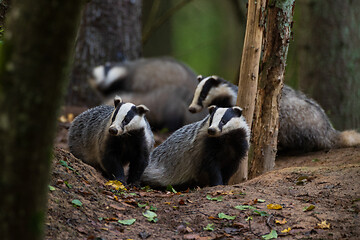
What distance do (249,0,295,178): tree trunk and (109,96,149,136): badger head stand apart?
46.2 inches

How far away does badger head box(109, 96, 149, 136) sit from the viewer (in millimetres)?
4378

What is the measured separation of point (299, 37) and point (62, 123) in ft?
12.4

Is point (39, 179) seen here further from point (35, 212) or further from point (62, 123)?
point (62, 123)

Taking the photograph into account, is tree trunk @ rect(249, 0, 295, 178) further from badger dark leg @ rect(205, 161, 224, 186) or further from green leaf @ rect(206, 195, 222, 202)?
green leaf @ rect(206, 195, 222, 202)

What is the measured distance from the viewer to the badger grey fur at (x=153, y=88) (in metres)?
7.28

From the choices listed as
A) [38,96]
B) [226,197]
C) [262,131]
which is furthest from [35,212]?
[262,131]

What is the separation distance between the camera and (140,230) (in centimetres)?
290

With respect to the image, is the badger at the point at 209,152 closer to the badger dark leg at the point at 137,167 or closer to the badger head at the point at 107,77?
the badger dark leg at the point at 137,167

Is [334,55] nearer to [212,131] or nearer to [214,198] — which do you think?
[212,131]

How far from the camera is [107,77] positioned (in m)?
7.22

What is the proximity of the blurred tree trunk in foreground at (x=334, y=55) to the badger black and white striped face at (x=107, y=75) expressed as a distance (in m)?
2.84

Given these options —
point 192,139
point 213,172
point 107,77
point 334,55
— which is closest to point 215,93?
point 192,139

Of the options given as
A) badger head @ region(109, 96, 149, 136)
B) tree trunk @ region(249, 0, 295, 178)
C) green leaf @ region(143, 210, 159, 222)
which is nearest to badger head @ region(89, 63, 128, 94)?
badger head @ region(109, 96, 149, 136)

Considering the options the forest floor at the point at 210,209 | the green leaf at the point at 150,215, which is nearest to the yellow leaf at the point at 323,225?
the forest floor at the point at 210,209
